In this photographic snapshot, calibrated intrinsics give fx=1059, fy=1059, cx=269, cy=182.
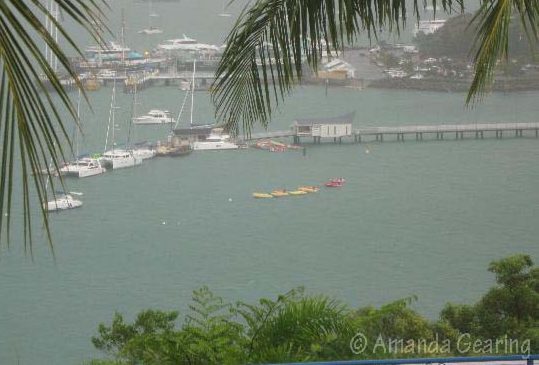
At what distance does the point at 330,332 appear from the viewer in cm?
232

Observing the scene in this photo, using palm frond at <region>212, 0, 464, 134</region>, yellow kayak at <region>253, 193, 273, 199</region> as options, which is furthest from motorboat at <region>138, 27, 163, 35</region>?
palm frond at <region>212, 0, 464, 134</region>

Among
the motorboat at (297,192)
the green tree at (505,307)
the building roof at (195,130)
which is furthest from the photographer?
the building roof at (195,130)

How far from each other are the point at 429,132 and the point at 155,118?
12.8 ft

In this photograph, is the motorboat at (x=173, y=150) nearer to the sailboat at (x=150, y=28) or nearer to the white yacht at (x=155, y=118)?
the white yacht at (x=155, y=118)

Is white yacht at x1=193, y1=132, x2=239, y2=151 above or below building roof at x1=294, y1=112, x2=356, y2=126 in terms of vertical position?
below

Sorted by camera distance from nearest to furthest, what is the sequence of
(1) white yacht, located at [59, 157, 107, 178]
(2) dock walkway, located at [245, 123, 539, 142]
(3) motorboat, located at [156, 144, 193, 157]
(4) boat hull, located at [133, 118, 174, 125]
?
(1) white yacht, located at [59, 157, 107, 178], (2) dock walkway, located at [245, 123, 539, 142], (3) motorboat, located at [156, 144, 193, 157], (4) boat hull, located at [133, 118, 174, 125]

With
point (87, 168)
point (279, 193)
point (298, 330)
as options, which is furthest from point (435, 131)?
point (298, 330)

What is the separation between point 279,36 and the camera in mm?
1102

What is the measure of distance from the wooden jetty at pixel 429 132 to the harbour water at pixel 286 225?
0.13 meters

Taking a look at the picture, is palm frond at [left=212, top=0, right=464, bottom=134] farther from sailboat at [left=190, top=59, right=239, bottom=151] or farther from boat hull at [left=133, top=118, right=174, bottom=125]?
boat hull at [left=133, top=118, right=174, bottom=125]

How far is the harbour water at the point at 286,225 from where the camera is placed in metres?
9.46

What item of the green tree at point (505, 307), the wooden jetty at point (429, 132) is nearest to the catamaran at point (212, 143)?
the wooden jetty at point (429, 132)

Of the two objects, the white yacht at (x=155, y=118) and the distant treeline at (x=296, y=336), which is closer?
the distant treeline at (x=296, y=336)

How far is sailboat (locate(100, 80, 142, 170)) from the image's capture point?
44.5 ft
